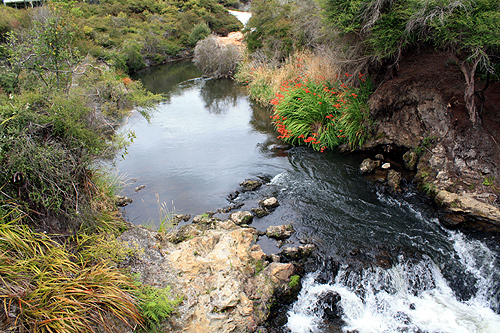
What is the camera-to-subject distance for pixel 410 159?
736 centimetres

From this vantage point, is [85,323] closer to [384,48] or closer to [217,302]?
[217,302]

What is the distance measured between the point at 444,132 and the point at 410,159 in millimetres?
911

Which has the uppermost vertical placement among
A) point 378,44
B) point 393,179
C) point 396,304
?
point 378,44

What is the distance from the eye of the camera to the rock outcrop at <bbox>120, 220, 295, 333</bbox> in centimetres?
393

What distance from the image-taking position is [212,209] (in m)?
6.70

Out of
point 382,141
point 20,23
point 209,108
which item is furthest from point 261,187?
point 20,23

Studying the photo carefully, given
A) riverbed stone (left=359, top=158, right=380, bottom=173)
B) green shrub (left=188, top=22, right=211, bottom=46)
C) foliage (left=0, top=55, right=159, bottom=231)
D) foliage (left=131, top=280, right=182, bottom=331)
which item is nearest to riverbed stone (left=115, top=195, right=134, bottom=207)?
foliage (left=0, top=55, right=159, bottom=231)

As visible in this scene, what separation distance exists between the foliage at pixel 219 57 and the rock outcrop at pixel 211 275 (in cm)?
1611

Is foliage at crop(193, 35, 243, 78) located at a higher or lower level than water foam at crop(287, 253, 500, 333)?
higher

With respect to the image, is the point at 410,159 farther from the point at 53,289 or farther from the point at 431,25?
the point at 53,289

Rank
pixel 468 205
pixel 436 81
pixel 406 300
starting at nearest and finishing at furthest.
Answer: pixel 406 300, pixel 468 205, pixel 436 81

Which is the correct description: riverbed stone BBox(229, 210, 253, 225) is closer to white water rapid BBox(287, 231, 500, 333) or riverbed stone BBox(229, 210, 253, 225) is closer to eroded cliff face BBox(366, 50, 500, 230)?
white water rapid BBox(287, 231, 500, 333)

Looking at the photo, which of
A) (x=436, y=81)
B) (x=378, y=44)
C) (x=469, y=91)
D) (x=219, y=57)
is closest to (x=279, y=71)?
(x=219, y=57)

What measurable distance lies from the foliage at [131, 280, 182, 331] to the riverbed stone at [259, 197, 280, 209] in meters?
3.05
